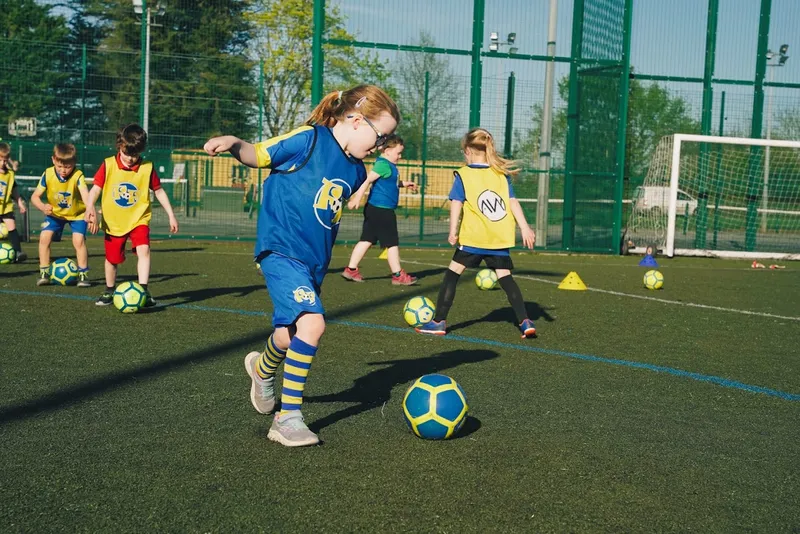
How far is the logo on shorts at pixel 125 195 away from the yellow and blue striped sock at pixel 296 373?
485cm

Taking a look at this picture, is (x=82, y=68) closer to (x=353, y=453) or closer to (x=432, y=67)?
(x=432, y=67)

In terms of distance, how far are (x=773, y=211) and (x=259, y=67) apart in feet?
38.8

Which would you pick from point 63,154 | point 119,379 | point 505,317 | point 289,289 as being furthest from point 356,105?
point 63,154

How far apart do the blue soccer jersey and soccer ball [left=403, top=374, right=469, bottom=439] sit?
0.77 metres

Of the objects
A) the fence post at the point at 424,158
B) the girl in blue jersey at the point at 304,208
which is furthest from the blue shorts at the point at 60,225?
the fence post at the point at 424,158

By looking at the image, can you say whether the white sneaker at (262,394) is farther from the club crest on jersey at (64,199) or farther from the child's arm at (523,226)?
the club crest on jersey at (64,199)

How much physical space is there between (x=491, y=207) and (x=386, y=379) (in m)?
2.52

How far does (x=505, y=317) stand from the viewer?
841cm

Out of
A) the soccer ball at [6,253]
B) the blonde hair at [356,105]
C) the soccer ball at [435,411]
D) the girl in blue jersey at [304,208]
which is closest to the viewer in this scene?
the soccer ball at [435,411]

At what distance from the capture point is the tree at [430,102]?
56.2ft

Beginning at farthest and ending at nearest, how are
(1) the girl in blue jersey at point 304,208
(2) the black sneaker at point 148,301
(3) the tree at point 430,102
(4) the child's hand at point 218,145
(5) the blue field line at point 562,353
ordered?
(3) the tree at point 430,102, (2) the black sneaker at point 148,301, (5) the blue field line at point 562,353, (1) the girl in blue jersey at point 304,208, (4) the child's hand at point 218,145

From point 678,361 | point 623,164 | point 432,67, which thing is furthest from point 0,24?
point 678,361

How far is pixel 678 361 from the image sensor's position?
6262 millimetres

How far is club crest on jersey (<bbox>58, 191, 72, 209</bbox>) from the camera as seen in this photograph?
10398mm
